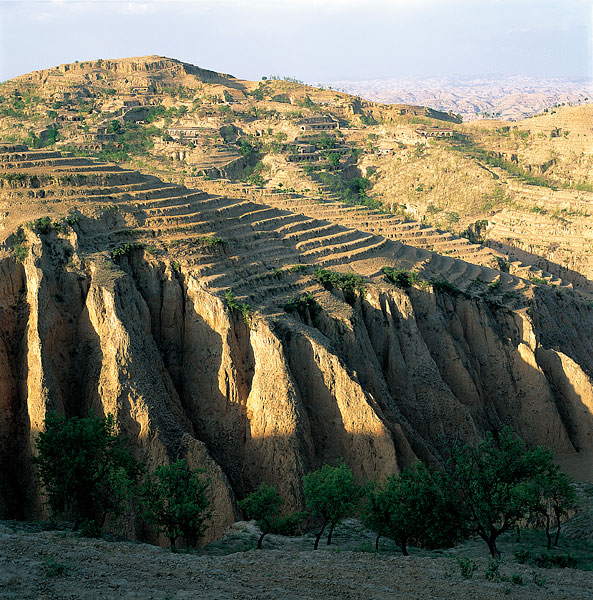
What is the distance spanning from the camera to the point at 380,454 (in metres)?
32.4

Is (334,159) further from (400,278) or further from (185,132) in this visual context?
(400,278)

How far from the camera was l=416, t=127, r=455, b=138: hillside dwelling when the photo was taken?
135 m

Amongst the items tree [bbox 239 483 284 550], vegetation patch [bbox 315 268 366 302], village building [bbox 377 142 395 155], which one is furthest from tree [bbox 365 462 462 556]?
village building [bbox 377 142 395 155]

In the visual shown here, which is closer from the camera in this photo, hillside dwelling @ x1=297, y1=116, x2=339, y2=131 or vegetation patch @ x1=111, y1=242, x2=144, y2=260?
vegetation patch @ x1=111, y1=242, x2=144, y2=260

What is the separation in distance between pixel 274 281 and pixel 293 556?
54.9 ft

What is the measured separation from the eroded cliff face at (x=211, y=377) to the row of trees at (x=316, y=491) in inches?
95.9

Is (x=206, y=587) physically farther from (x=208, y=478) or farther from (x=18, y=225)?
(x=18, y=225)

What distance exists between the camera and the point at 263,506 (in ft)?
90.8

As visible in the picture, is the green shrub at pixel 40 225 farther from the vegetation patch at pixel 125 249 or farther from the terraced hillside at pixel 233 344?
the vegetation patch at pixel 125 249

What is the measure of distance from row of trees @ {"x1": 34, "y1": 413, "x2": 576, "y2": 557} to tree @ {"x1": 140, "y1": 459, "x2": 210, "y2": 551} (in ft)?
0.12

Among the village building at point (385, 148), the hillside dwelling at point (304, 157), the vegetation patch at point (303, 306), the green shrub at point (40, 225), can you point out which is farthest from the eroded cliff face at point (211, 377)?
the village building at point (385, 148)

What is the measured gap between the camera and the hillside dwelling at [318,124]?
133 metres

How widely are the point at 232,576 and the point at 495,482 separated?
10101mm

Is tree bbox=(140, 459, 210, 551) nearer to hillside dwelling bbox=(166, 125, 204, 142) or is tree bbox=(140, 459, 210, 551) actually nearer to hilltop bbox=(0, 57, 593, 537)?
hilltop bbox=(0, 57, 593, 537)
